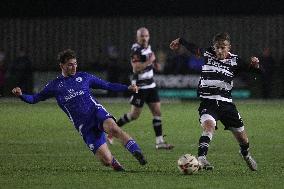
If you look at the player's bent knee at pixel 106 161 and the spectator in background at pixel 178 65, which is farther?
the spectator in background at pixel 178 65

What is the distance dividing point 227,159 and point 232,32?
2261 cm

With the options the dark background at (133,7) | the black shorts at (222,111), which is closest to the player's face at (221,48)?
the black shorts at (222,111)

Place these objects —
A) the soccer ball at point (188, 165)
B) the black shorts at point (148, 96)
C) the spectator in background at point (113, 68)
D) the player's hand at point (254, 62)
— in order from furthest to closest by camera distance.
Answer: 1. the spectator in background at point (113, 68)
2. the black shorts at point (148, 96)
3. the player's hand at point (254, 62)
4. the soccer ball at point (188, 165)

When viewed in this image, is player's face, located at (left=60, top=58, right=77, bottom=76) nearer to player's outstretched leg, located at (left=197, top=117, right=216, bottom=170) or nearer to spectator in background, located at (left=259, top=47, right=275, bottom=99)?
→ player's outstretched leg, located at (left=197, top=117, right=216, bottom=170)

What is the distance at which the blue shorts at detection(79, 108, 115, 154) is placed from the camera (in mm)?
12969

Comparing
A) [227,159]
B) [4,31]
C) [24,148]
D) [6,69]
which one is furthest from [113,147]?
[4,31]

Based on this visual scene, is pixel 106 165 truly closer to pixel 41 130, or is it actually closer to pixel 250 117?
pixel 41 130

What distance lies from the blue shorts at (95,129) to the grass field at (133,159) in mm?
418

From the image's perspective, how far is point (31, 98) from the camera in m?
Answer: 13.2

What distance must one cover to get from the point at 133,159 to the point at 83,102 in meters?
2.30

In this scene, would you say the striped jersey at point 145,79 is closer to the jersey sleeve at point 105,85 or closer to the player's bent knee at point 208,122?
the jersey sleeve at point 105,85

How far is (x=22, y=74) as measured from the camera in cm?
3428

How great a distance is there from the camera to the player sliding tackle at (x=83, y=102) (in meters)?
13.0

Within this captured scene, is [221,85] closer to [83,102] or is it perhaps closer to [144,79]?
[83,102]
